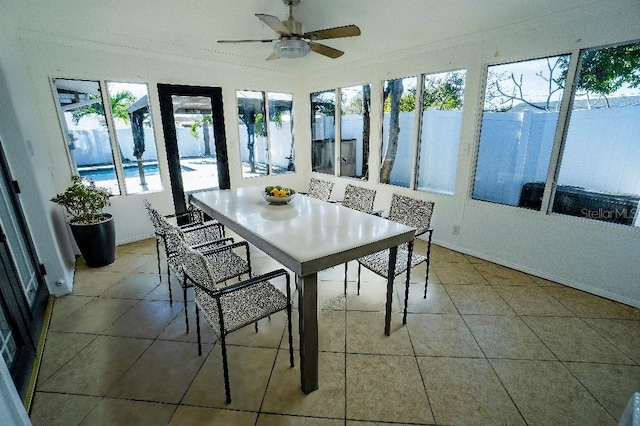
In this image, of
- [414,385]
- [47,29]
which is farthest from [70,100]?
[414,385]

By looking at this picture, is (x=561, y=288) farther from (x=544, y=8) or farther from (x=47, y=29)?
(x=47, y=29)

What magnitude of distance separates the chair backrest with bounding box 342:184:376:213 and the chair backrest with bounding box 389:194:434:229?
25cm

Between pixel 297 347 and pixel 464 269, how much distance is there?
2.16 m

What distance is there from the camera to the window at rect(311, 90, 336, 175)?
5207 millimetres

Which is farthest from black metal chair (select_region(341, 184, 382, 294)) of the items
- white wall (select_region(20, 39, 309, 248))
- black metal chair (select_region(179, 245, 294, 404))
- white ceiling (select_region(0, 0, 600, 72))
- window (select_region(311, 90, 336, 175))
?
white wall (select_region(20, 39, 309, 248))

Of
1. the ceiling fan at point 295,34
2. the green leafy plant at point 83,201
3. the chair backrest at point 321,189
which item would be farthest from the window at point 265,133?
the ceiling fan at point 295,34

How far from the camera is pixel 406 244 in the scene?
8.86 feet

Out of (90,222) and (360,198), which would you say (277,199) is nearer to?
(360,198)

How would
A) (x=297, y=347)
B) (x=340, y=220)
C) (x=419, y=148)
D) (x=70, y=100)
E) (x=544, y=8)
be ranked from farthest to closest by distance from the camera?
(x=419, y=148) < (x=70, y=100) < (x=544, y=8) < (x=340, y=220) < (x=297, y=347)

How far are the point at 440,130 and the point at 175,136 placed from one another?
12.2 ft

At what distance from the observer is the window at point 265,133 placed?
4945 mm

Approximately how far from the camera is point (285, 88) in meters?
5.22

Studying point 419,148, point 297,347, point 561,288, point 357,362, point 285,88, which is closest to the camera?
point 357,362

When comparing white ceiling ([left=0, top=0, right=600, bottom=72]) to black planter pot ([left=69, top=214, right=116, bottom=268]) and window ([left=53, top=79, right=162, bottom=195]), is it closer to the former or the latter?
window ([left=53, top=79, right=162, bottom=195])
